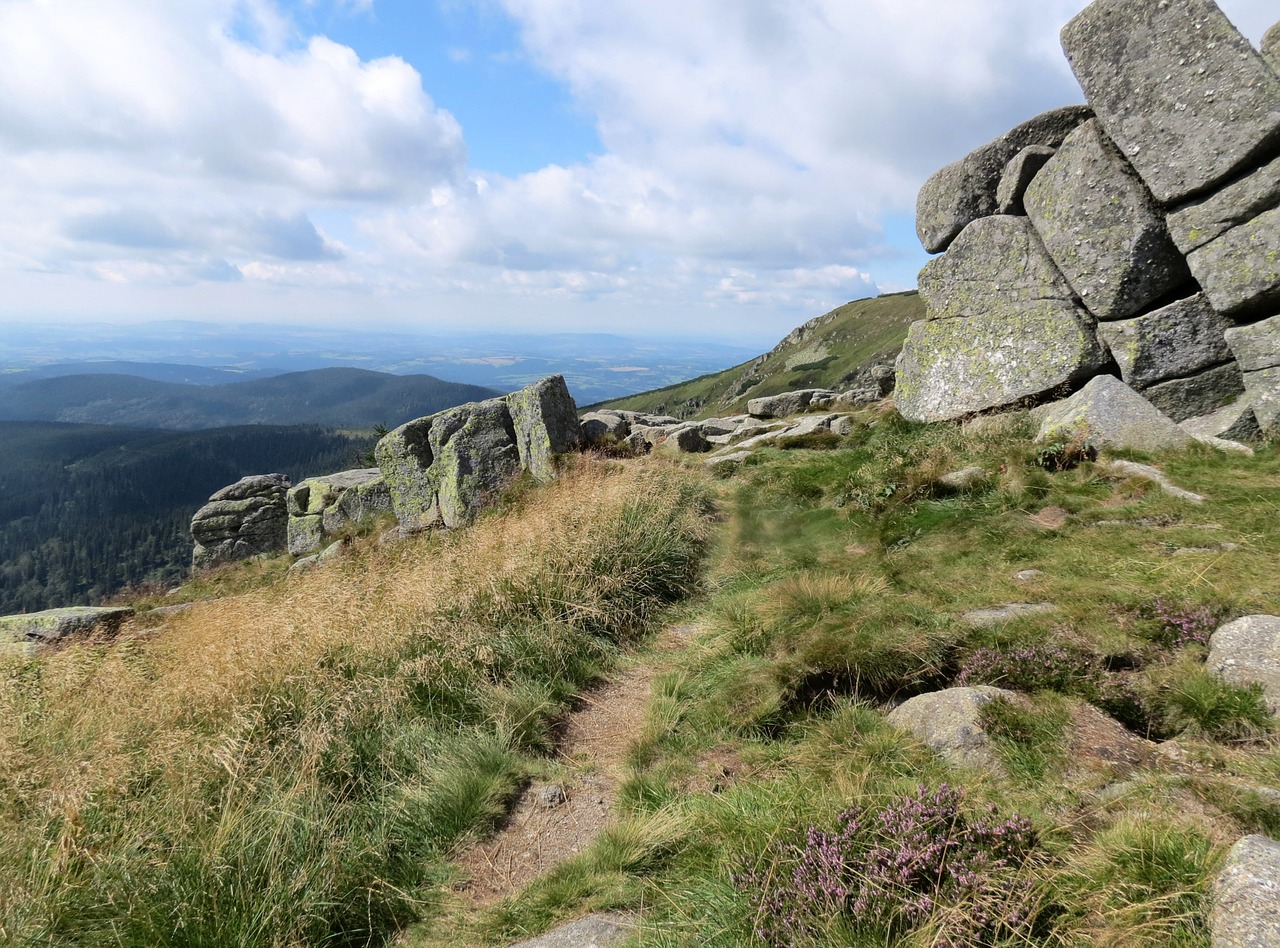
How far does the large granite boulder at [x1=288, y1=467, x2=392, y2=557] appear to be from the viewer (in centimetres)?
2991

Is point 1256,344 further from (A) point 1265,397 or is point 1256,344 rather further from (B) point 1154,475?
(B) point 1154,475

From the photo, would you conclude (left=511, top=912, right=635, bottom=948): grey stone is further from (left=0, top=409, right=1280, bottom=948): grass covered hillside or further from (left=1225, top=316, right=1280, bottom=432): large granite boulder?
(left=1225, top=316, right=1280, bottom=432): large granite boulder

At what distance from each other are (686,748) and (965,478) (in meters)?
8.88

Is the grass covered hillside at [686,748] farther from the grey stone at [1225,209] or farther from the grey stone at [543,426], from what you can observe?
the grey stone at [543,426]

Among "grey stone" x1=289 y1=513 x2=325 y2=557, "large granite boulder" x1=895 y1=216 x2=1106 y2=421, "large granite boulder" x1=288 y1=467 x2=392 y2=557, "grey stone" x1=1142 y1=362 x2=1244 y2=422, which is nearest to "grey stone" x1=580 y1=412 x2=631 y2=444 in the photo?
"large granite boulder" x1=288 y1=467 x2=392 y2=557

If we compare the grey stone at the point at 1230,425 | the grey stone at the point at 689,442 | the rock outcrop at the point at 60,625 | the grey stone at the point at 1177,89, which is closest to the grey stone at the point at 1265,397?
the grey stone at the point at 1230,425

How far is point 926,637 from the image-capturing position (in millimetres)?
6895

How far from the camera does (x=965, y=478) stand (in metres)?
12.5

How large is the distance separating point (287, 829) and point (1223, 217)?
18.5 meters

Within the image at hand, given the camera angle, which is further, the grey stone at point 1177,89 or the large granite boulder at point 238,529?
the large granite boulder at point 238,529

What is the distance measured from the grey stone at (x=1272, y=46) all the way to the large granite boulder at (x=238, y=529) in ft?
169

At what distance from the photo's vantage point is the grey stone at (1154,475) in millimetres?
9781

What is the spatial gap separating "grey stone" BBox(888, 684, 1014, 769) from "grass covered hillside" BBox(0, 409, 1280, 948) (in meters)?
0.11

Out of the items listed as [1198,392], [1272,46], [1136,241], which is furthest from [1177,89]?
[1198,392]
